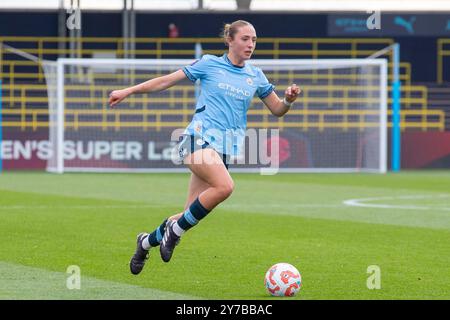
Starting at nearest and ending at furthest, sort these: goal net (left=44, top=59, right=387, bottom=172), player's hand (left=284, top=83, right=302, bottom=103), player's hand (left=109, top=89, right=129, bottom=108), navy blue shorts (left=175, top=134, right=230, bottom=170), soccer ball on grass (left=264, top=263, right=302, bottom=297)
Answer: soccer ball on grass (left=264, top=263, right=302, bottom=297) < player's hand (left=109, top=89, right=129, bottom=108) < navy blue shorts (left=175, top=134, right=230, bottom=170) < player's hand (left=284, top=83, right=302, bottom=103) < goal net (left=44, top=59, right=387, bottom=172)

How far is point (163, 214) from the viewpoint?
1606cm

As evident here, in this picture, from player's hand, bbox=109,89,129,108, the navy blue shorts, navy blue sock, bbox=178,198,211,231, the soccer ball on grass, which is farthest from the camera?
the navy blue shorts

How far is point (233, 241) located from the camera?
12.6 metres

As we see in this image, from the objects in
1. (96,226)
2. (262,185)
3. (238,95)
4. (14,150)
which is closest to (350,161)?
(262,185)

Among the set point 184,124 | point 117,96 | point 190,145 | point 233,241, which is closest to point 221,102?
point 190,145

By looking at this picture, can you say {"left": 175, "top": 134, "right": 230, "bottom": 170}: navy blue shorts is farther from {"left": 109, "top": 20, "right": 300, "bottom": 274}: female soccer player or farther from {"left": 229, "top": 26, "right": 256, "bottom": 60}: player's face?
{"left": 229, "top": 26, "right": 256, "bottom": 60}: player's face

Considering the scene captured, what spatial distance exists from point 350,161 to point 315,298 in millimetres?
20634

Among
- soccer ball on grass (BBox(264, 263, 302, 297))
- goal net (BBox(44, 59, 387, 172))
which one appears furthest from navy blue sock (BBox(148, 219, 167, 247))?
goal net (BBox(44, 59, 387, 172))

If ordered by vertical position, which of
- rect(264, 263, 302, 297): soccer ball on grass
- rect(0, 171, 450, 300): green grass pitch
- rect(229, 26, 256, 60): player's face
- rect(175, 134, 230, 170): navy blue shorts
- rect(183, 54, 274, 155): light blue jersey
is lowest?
rect(0, 171, 450, 300): green grass pitch

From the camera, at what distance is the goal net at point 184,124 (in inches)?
1121

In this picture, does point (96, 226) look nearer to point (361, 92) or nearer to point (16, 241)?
point (16, 241)

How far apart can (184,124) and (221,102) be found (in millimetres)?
20974

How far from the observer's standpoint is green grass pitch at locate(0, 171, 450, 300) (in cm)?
902

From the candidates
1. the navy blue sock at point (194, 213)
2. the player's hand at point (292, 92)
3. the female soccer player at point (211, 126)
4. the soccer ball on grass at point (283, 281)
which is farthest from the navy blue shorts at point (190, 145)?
the soccer ball on grass at point (283, 281)
